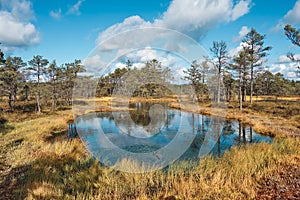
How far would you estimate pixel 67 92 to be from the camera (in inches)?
1763

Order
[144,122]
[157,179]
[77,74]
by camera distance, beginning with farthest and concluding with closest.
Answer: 1. [77,74]
2. [144,122]
3. [157,179]

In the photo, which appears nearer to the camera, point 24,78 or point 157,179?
point 157,179

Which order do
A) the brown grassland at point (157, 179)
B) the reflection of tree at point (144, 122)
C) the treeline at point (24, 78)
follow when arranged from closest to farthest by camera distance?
the brown grassland at point (157, 179), the reflection of tree at point (144, 122), the treeline at point (24, 78)

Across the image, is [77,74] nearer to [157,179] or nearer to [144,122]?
[144,122]

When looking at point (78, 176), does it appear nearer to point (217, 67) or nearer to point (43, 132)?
point (43, 132)

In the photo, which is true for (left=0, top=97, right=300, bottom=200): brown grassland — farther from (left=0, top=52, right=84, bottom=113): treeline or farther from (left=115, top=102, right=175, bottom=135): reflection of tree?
(left=0, top=52, right=84, bottom=113): treeline

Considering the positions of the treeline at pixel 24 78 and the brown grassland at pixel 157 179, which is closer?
the brown grassland at pixel 157 179

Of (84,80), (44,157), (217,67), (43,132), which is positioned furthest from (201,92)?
(44,157)

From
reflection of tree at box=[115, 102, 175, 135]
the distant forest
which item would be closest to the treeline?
the distant forest

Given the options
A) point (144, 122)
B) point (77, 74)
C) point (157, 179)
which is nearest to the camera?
point (157, 179)

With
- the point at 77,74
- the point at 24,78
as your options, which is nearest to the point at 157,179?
the point at 24,78

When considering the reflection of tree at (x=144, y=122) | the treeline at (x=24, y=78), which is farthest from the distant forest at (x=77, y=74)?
the reflection of tree at (x=144, y=122)

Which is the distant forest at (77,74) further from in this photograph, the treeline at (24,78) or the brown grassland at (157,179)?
the brown grassland at (157,179)

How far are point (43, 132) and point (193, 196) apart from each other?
13.9 m
